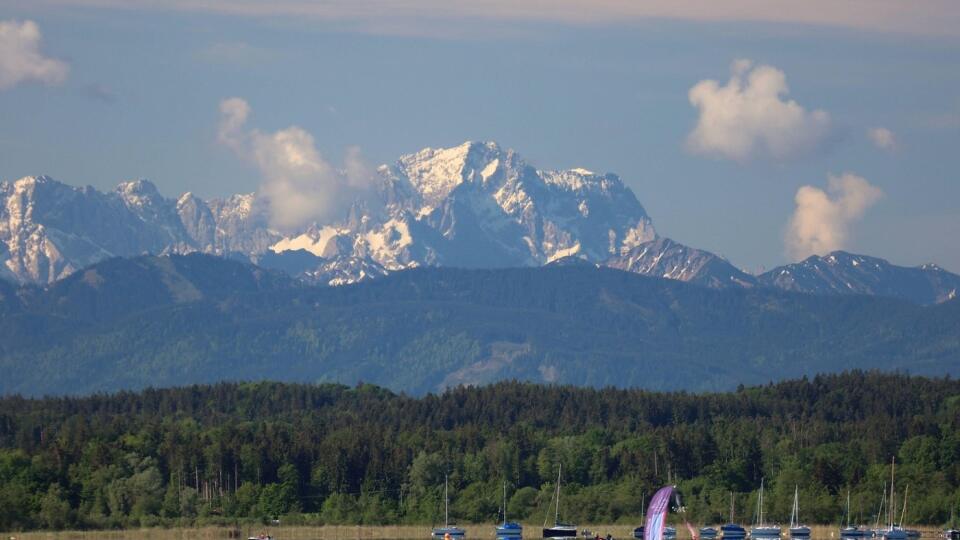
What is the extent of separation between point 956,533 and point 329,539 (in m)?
58.3

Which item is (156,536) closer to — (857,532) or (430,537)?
(430,537)

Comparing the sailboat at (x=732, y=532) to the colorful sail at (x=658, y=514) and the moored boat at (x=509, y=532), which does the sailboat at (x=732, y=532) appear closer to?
the moored boat at (x=509, y=532)

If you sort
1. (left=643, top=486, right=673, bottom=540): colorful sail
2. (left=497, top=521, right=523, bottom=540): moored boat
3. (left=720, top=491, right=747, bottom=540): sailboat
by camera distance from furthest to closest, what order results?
1. (left=720, top=491, right=747, bottom=540): sailboat
2. (left=497, top=521, right=523, bottom=540): moored boat
3. (left=643, top=486, right=673, bottom=540): colorful sail

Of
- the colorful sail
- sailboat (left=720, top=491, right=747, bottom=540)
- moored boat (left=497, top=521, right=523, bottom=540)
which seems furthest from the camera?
sailboat (left=720, top=491, right=747, bottom=540)

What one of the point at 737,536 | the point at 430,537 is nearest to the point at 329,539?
the point at 430,537

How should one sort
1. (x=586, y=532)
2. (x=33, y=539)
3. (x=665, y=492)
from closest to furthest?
(x=665, y=492)
(x=33, y=539)
(x=586, y=532)

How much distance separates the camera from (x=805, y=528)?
198m

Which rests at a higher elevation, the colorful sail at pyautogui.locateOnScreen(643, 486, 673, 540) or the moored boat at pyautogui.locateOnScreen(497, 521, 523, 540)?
the colorful sail at pyautogui.locateOnScreen(643, 486, 673, 540)

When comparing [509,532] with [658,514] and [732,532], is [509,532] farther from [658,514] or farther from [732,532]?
[658,514]

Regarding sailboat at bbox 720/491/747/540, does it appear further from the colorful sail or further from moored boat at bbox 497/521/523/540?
the colorful sail

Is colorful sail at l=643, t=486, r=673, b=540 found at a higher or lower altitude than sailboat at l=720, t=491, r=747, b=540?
higher

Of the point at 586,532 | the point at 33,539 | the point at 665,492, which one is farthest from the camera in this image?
the point at 586,532

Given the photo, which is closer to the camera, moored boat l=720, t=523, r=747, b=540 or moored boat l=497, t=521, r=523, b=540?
moored boat l=497, t=521, r=523, b=540

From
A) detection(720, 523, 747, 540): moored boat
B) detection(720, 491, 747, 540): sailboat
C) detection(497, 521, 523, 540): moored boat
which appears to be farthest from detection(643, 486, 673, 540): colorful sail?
detection(720, 523, 747, 540): moored boat
